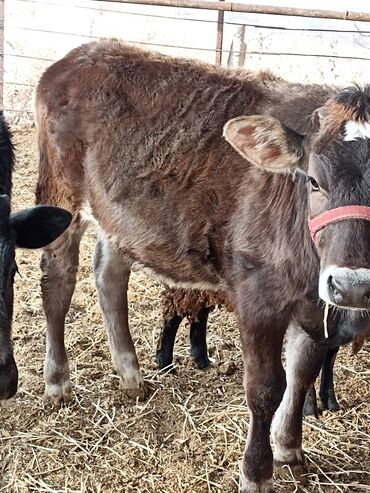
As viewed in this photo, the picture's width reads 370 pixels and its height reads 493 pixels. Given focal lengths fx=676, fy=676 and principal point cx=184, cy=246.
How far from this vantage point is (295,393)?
3617 millimetres

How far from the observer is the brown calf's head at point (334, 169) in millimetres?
2502

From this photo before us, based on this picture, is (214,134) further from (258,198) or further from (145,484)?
(145,484)

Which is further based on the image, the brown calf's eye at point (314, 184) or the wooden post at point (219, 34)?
the wooden post at point (219, 34)

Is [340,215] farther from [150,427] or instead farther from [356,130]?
[150,427]

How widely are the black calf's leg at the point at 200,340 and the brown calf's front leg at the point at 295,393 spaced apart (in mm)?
1032

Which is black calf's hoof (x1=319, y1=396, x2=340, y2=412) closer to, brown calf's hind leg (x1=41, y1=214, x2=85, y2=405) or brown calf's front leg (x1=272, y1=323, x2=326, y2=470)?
brown calf's front leg (x1=272, y1=323, x2=326, y2=470)

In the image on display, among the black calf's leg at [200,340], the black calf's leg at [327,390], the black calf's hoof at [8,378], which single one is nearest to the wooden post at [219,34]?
the black calf's leg at [200,340]

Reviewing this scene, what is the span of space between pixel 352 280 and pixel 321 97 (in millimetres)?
1214

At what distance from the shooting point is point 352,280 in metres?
2.45

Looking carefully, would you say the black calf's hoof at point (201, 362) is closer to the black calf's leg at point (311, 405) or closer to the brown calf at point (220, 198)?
the brown calf at point (220, 198)

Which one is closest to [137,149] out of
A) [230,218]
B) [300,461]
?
[230,218]

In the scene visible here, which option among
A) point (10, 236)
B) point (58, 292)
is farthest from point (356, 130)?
point (58, 292)

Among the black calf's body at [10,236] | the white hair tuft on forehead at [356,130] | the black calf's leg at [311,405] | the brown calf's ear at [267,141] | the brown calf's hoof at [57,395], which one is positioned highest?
the white hair tuft on forehead at [356,130]

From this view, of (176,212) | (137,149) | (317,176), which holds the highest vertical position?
(317,176)
